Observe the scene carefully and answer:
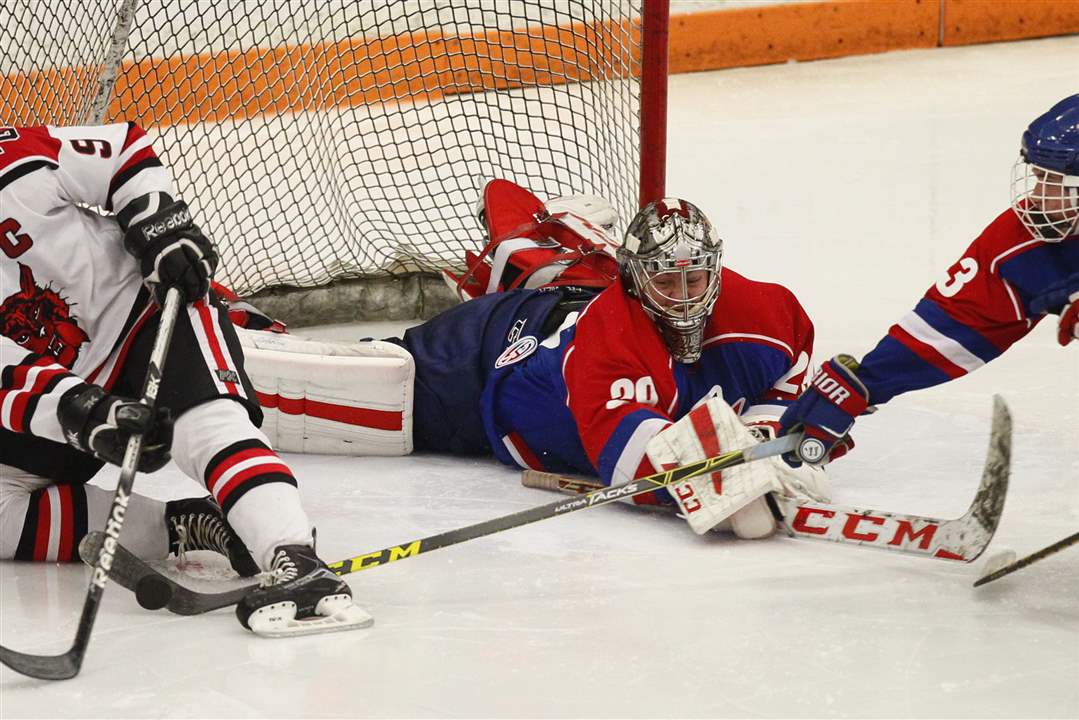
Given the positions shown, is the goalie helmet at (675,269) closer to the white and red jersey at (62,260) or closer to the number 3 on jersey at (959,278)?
the number 3 on jersey at (959,278)

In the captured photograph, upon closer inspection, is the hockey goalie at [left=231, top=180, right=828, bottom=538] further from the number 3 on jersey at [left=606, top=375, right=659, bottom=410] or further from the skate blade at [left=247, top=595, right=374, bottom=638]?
the skate blade at [left=247, top=595, right=374, bottom=638]

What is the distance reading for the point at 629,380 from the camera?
288 centimetres

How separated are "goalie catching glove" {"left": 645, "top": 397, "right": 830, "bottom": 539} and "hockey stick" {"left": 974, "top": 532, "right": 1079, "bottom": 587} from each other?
378 mm

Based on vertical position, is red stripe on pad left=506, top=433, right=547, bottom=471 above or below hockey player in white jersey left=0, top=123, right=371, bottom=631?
below

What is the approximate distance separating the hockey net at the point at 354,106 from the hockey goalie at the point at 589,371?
65 cm

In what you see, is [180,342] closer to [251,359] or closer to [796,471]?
[251,359]

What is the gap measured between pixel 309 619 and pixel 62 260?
70cm

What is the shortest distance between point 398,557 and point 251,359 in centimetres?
89

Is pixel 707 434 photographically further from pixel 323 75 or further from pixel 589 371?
pixel 323 75

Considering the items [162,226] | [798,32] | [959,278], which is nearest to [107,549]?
[162,226]

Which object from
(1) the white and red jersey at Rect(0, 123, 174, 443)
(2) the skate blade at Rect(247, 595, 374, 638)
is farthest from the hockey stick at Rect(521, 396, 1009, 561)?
(1) the white and red jersey at Rect(0, 123, 174, 443)

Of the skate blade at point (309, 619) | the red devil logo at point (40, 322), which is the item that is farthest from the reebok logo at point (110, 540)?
the red devil logo at point (40, 322)

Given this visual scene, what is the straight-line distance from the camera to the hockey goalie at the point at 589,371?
2811 mm

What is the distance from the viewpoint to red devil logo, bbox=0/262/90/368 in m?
2.53
